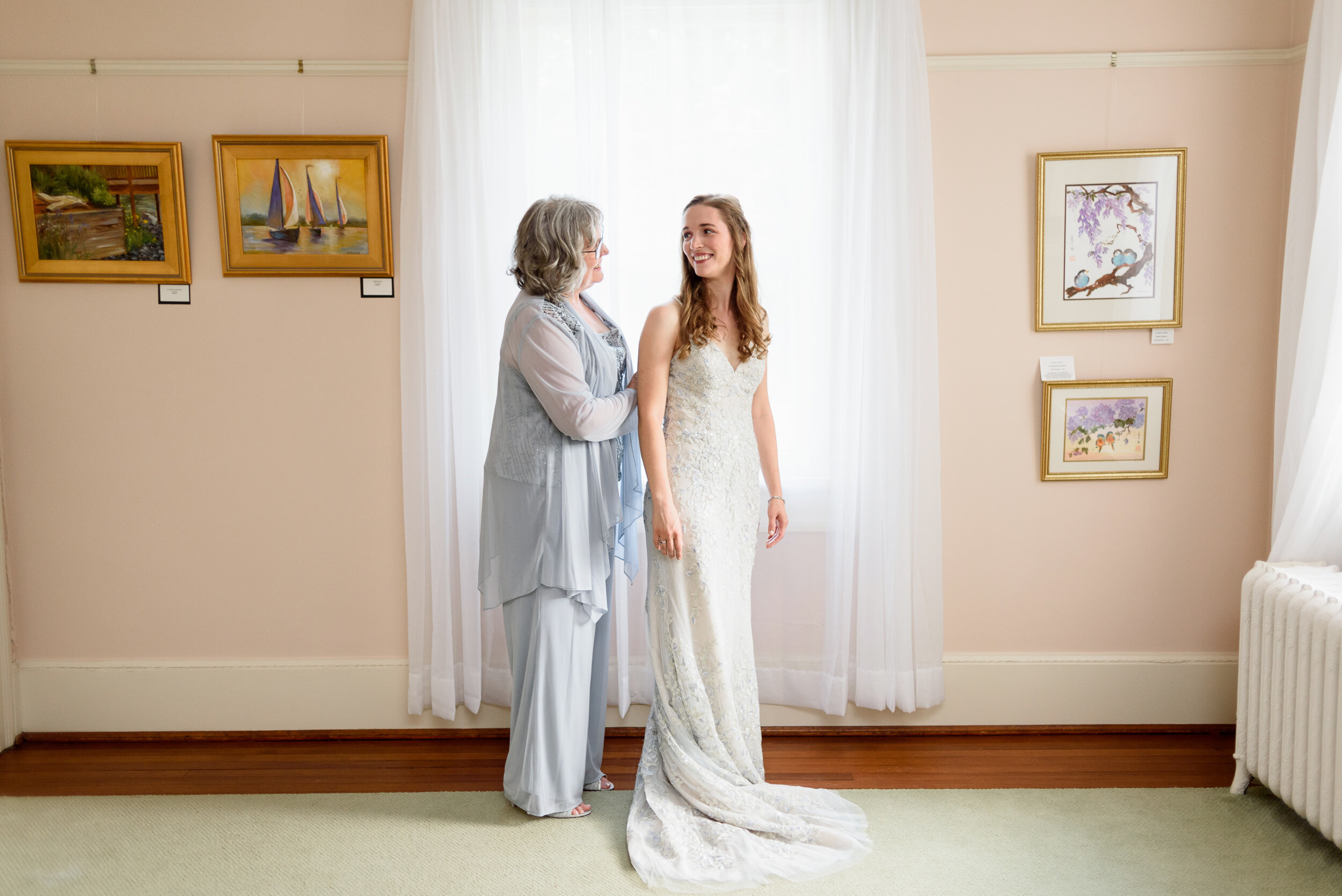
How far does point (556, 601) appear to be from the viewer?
2490 millimetres

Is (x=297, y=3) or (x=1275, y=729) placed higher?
(x=297, y=3)

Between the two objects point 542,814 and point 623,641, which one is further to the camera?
point 623,641

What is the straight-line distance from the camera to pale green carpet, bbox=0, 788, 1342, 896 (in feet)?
7.29

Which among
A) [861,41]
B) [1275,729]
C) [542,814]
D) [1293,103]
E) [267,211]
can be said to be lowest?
[542,814]

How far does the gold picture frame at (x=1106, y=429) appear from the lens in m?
3.01

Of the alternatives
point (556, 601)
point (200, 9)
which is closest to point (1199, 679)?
point (556, 601)

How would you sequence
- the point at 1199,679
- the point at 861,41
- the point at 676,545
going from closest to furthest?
the point at 676,545, the point at 861,41, the point at 1199,679

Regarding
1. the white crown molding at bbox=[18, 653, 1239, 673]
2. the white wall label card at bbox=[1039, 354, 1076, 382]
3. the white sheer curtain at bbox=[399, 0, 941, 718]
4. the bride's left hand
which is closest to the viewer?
Result: the bride's left hand

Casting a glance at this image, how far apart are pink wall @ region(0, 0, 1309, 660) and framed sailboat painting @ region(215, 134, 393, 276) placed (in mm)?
69

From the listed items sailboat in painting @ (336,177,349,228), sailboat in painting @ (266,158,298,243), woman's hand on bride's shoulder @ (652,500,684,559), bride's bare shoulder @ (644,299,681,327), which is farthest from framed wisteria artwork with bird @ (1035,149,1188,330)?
sailboat in painting @ (266,158,298,243)

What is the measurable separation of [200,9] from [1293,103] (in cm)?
362

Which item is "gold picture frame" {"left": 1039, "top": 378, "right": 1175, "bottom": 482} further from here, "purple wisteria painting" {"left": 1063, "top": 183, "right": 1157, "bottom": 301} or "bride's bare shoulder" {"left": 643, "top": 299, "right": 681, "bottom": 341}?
"bride's bare shoulder" {"left": 643, "top": 299, "right": 681, "bottom": 341}

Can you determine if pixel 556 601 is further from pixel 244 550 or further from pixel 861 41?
pixel 861 41

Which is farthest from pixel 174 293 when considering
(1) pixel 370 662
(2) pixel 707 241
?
(2) pixel 707 241
